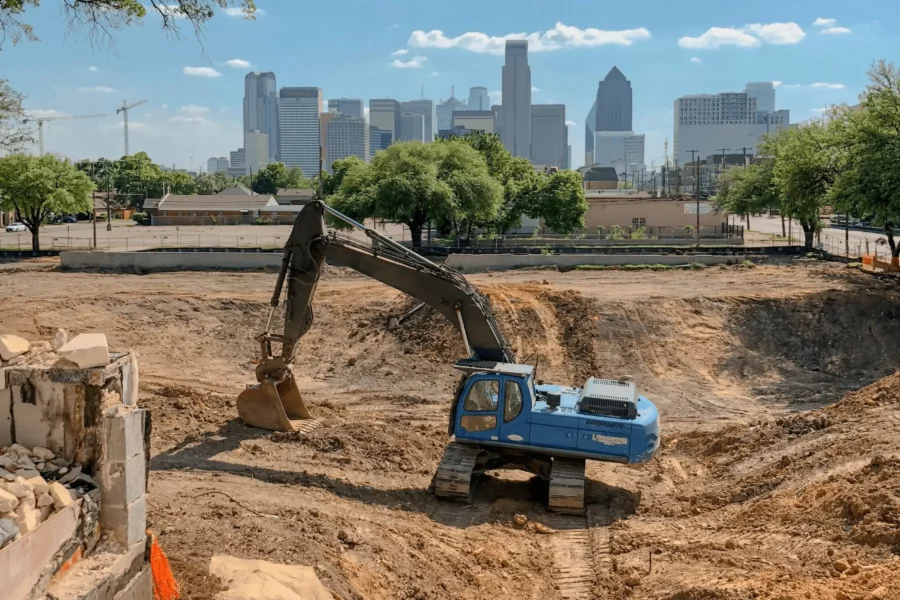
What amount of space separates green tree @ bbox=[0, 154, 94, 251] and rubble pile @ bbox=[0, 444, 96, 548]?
1735 inches

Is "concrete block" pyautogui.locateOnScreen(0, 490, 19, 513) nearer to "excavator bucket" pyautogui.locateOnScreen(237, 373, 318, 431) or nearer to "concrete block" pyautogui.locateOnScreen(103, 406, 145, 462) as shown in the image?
"concrete block" pyautogui.locateOnScreen(103, 406, 145, 462)

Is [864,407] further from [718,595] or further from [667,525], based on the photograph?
[718,595]

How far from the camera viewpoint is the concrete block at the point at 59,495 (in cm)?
723

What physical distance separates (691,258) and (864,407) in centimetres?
2536

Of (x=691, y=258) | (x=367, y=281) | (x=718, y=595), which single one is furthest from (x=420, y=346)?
(x=691, y=258)

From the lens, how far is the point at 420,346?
25078 mm

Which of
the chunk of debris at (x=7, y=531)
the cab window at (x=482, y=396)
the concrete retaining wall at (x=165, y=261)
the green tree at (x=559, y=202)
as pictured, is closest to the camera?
the chunk of debris at (x=7, y=531)

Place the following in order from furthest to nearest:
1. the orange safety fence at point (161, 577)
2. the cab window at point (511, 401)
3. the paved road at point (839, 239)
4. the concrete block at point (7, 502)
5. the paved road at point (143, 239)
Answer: the paved road at point (143, 239), the paved road at point (839, 239), the cab window at point (511, 401), the orange safety fence at point (161, 577), the concrete block at point (7, 502)

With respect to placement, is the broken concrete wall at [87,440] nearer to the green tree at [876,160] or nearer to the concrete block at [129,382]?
the concrete block at [129,382]

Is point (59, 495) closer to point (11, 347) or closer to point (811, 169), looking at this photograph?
point (11, 347)

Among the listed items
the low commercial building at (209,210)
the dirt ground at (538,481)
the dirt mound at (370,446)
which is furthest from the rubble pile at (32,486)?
the low commercial building at (209,210)

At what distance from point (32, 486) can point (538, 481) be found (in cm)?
982

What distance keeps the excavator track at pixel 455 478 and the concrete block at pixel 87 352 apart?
6976 millimetres

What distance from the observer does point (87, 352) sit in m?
7.84
